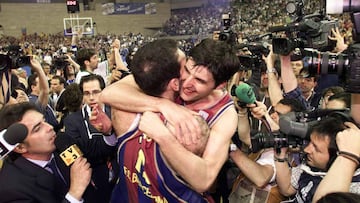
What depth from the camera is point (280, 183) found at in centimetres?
229

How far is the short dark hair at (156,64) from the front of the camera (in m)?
1.60

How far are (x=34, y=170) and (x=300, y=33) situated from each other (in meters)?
2.08

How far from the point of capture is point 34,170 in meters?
1.97

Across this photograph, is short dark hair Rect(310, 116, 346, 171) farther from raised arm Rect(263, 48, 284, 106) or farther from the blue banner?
the blue banner

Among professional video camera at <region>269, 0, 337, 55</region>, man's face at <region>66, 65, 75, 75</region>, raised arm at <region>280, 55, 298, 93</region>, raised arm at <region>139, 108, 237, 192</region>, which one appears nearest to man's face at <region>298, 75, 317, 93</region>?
professional video camera at <region>269, 0, 337, 55</region>

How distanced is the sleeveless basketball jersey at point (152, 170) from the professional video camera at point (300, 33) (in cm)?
108

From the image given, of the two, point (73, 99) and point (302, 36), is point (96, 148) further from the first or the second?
point (302, 36)

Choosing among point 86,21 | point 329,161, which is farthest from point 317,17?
point 86,21

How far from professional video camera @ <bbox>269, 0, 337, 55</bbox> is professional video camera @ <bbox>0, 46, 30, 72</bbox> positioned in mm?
1973

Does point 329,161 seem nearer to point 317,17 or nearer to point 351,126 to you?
point 351,126

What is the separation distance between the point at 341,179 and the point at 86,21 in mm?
23198

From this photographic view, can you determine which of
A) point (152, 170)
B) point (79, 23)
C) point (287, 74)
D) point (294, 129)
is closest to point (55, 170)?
point (152, 170)

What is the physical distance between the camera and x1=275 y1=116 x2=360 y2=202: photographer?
6.37 feet

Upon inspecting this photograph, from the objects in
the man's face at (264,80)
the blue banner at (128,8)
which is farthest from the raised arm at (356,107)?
the blue banner at (128,8)
